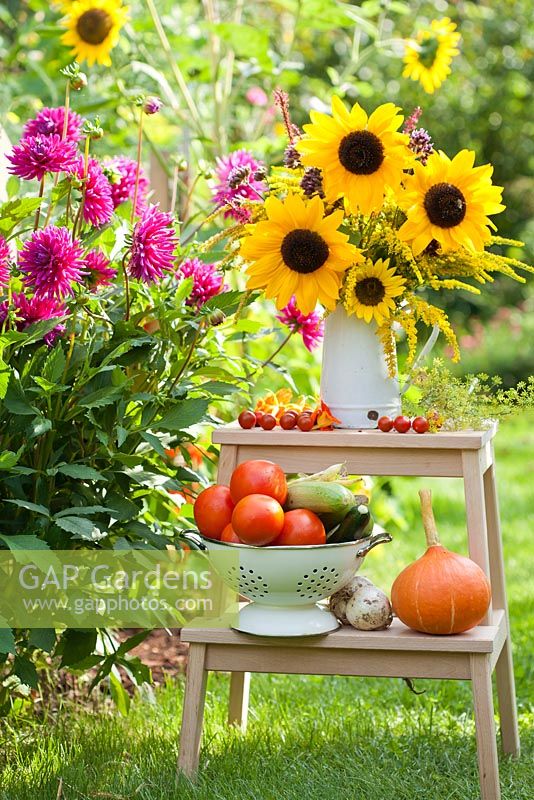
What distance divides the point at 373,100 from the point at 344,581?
688 cm

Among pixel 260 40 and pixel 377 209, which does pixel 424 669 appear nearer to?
pixel 377 209

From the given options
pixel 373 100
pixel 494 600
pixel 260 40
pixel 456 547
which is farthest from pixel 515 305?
pixel 494 600

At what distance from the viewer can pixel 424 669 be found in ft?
5.87

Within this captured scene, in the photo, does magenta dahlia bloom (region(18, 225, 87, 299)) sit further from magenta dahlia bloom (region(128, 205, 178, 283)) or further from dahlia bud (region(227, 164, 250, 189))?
dahlia bud (region(227, 164, 250, 189))

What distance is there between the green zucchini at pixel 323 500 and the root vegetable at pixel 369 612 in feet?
0.45

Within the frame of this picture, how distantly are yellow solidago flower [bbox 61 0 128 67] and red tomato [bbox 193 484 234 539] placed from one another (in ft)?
4.81

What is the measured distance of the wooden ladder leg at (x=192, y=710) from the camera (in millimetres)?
1867

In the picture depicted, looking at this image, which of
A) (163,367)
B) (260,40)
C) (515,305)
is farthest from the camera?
(515,305)

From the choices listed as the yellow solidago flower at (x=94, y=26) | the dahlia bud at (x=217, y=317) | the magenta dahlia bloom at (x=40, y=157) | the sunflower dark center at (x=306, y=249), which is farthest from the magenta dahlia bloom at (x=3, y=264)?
the yellow solidago flower at (x=94, y=26)

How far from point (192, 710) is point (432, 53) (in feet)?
6.50

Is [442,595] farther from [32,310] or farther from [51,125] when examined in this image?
[51,125]

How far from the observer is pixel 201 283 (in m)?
2.10

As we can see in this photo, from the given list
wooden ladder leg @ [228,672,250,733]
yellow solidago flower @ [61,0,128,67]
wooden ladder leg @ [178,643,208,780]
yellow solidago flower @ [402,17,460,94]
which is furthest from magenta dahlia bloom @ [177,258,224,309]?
yellow solidago flower @ [402,17,460,94]

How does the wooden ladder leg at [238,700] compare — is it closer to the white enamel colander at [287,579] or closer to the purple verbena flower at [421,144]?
the white enamel colander at [287,579]
